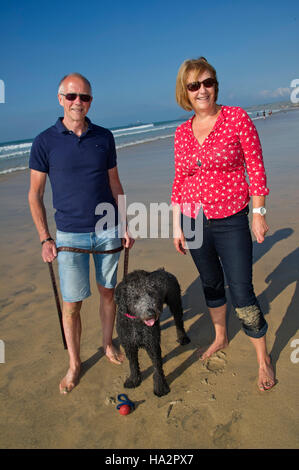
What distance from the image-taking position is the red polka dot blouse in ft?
8.54

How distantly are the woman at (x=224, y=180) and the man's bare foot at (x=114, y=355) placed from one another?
151cm

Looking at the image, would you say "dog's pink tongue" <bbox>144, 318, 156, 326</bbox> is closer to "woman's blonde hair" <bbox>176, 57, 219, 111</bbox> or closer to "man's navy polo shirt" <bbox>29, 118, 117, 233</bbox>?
"man's navy polo shirt" <bbox>29, 118, 117, 233</bbox>

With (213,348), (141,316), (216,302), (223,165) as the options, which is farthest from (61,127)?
(213,348)

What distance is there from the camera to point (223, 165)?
105 inches

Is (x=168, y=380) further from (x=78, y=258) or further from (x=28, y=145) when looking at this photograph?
(x=28, y=145)

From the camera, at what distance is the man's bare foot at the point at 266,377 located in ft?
9.79

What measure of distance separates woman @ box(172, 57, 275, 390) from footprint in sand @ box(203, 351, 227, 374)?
0.42m

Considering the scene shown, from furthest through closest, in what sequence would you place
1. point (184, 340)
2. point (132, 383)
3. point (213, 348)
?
point (184, 340), point (213, 348), point (132, 383)

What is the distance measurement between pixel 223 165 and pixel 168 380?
2.23m

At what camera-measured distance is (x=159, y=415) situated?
112 inches

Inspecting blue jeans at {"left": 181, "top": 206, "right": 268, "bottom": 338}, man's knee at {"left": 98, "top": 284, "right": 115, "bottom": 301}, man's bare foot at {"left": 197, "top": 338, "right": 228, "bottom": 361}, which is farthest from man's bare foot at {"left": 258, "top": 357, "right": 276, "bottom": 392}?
man's knee at {"left": 98, "top": 284, "right": 115, "bottom": 301}

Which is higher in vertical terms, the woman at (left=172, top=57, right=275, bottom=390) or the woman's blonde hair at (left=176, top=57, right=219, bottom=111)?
the woman's blonde hair at (left=176, top=57, right=219, bottom=111)
